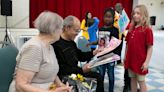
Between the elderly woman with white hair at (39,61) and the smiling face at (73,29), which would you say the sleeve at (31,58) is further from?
the smiling face at (73,29)

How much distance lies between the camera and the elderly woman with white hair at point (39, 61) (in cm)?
132

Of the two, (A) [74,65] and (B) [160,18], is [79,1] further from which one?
(A) [74,65]

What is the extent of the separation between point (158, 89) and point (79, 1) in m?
5.32

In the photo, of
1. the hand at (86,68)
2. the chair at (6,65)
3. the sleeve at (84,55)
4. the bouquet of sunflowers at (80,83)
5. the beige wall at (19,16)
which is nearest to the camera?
the chair at (6,65)

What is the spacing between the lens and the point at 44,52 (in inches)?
54.9

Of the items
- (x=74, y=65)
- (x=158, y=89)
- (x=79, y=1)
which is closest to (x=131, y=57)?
(x=74, y=65)

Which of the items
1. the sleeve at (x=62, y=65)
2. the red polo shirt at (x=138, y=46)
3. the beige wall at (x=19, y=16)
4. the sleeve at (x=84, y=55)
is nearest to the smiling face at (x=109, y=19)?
the red polo shirt at (x=138, y=46)

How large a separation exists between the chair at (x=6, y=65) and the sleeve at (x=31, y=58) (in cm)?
17

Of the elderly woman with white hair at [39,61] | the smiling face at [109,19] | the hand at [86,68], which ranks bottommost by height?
the hand at [86,68]

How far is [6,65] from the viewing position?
4.83 feet

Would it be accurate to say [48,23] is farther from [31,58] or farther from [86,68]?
[86,68]

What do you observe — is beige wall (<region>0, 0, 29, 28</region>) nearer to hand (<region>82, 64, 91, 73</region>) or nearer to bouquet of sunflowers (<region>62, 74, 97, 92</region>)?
hand (<region>82, 64, 91, 73</region>)

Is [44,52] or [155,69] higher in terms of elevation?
[44,52]

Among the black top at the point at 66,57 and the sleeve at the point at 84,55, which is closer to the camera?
the black top at the point at 66,57
